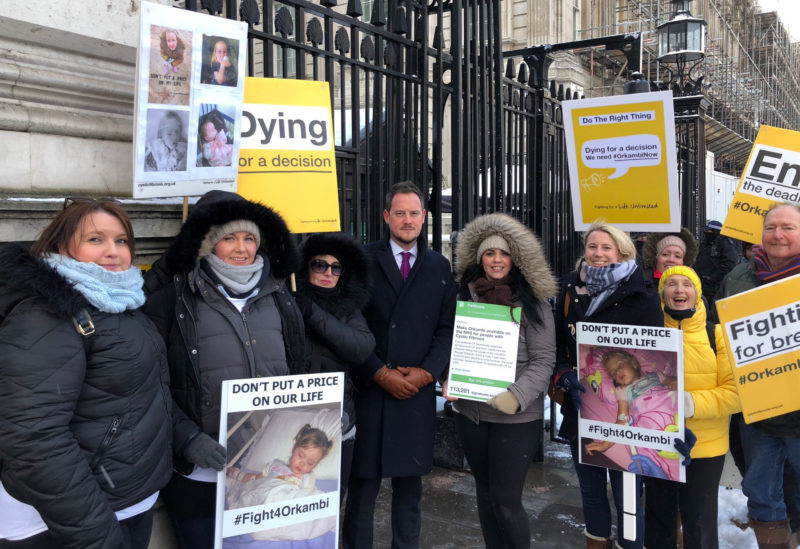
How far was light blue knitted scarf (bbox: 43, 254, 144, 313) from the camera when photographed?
2156mm

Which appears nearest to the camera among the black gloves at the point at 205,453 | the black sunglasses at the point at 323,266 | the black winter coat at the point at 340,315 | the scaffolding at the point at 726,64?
the black gloves at the point at 205,453

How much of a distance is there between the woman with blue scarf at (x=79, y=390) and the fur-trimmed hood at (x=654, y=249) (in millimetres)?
3872

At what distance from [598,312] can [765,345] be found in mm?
818

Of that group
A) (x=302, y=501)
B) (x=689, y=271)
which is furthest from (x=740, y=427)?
(x=302, y=501)

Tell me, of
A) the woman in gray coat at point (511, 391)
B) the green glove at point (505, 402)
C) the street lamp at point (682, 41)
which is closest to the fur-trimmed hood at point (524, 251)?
the woman in gray coat at point (511, 391)

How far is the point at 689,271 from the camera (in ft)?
11.1

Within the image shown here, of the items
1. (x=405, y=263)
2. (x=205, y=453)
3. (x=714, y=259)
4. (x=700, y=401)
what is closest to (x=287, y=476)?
(x=205, y=453)

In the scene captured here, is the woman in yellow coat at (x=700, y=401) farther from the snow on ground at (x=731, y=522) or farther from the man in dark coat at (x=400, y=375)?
the man in dark coat at (x=400, y=375)

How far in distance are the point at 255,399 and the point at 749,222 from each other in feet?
12.9

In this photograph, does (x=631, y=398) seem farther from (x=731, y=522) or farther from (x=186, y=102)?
(x=186, y=102)

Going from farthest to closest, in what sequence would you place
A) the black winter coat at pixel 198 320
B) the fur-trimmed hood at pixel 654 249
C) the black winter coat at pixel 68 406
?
1. the fur-trimmed hood at pixel 654 249
2. the black winter coat at pixel 198 320
3. the black winter coat at pixel 68 406

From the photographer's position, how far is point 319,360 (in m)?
3.16

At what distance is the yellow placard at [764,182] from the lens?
15.4 ft

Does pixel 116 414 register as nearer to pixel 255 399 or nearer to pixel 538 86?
pixel 255 399
